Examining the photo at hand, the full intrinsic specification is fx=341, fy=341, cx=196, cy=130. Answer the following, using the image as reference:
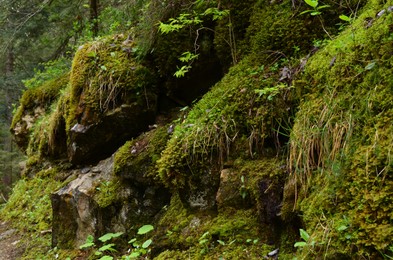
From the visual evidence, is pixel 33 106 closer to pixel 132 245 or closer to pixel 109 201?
pixel 109 201

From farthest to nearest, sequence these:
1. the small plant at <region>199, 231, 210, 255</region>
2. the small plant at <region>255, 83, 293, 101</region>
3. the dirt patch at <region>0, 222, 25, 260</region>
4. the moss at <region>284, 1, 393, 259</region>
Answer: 1. the dirt patch at <region>0, 222, 25, 260</region>
2. the small plant at <region>255, 83, 293, 101</region>
3. the small plant at <region>199, 231, 210, 255</region>
4. the moss at <region>284, 1, 393, 259</region>

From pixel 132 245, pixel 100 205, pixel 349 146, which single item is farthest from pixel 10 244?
pixel 349 146

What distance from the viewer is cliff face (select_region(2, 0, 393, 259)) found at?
2.26 metres

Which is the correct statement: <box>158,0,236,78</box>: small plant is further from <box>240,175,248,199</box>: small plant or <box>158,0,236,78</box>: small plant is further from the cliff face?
<box>240,175,248,199</box>: small plant

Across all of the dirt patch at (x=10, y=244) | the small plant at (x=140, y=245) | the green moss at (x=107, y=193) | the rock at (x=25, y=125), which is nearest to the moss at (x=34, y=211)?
the dirt patch at (x=10, y=244)

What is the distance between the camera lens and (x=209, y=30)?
16.0ft

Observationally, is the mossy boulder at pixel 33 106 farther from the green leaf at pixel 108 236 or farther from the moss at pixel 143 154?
the green leaf at pixel 108 236

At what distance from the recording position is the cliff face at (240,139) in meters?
2.26

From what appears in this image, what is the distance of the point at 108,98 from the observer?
202 inches

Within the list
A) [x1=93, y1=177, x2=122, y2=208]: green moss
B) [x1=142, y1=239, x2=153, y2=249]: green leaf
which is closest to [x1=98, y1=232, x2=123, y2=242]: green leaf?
[x1=93, y1=177, x2=122, y2=208]: green moss

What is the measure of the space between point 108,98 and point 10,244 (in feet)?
10.1

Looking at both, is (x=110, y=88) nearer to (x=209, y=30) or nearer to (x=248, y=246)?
(x=209, y=30)

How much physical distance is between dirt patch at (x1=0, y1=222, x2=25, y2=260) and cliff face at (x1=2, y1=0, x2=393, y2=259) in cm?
35

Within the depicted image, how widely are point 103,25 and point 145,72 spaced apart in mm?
6733
